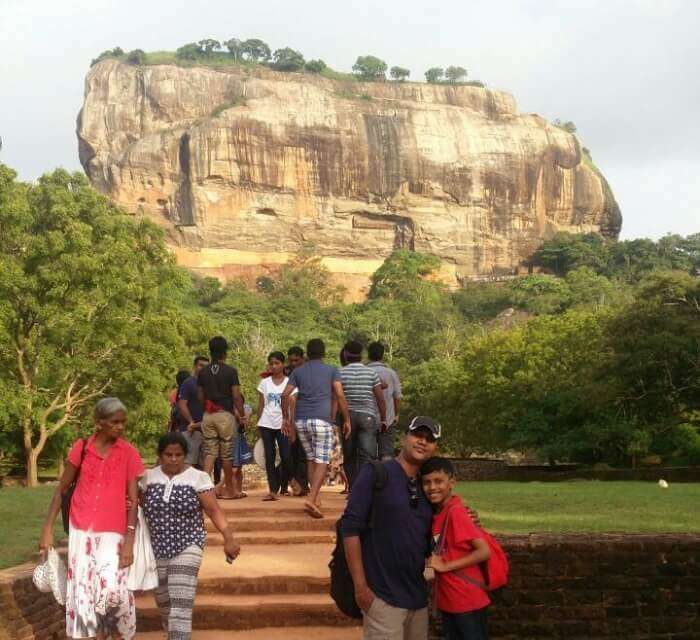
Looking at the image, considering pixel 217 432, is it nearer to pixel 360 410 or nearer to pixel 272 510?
pixel 272 510

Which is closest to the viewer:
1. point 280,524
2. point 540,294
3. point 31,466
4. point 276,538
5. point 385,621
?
point 385,621

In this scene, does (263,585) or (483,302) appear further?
(483,302)

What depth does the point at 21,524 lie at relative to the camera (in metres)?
10.2

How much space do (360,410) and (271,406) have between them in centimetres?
153

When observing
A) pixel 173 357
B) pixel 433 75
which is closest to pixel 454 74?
pixel 433 75

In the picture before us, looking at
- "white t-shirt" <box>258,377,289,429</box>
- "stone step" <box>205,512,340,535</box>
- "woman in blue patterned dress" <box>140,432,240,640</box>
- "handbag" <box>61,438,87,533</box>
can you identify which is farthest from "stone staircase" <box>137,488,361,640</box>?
"white t-shirt" <box>258,377,289,429</box>

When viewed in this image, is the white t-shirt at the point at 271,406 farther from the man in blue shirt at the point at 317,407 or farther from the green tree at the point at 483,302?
the green tree at the point at 483,302

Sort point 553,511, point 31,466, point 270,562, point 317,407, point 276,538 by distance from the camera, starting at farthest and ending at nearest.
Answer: point 31,466 → point 553,511 → point 317,407 → point 276,538 → point 270,562

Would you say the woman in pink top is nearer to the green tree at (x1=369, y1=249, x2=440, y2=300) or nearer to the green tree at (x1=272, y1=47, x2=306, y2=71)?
the green tree at (x1=369, y1=249, x2=440, y2=300)

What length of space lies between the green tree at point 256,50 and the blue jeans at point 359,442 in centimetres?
9552

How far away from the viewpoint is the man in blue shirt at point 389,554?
193 inches

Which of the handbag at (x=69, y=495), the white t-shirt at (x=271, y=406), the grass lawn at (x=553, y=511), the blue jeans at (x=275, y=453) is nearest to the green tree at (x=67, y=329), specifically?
the grass lawn at (x=553, y=511)

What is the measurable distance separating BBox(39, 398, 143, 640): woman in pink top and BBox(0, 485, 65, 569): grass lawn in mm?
1944

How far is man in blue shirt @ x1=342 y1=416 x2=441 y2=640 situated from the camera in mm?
4902
